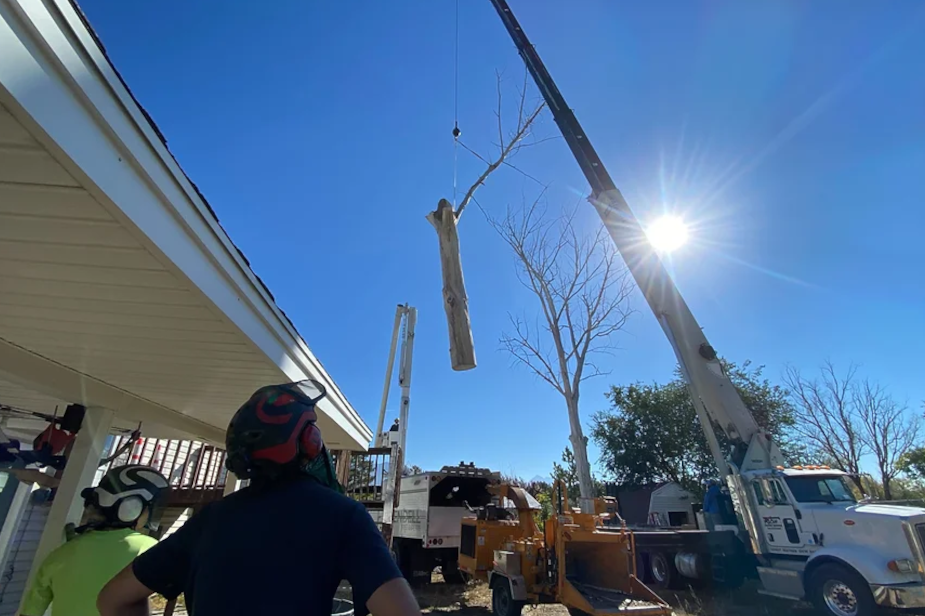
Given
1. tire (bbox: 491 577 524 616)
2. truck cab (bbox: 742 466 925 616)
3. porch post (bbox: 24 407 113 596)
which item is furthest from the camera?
tire (bbox: 491 577 524 616)

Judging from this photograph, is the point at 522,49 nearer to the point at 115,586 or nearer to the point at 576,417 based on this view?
the point at 576,417

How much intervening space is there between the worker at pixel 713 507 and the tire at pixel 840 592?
2.72 meters

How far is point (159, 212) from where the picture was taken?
1.63 meters

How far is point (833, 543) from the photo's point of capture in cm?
654

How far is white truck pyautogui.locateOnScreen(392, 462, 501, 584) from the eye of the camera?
8.99m

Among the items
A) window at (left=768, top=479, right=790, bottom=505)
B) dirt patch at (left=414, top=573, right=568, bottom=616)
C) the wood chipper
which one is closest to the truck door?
window at (left=768, top=479, right=790, bottom=505)

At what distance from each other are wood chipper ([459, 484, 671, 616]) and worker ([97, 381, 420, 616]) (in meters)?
5.18

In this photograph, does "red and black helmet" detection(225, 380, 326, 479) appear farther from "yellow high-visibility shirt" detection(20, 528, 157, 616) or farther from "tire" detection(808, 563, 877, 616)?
"tire" detection(808, 563, 877, 616)

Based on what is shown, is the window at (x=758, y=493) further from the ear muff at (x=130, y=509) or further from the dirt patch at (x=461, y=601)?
the ear muff at (x=130, y=509)

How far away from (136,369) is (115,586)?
255 cm

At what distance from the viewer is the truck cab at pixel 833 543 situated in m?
5.79

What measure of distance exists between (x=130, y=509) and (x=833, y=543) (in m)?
8.43

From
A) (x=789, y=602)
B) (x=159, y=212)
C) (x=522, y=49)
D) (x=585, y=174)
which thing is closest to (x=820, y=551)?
(x=789, y=602)

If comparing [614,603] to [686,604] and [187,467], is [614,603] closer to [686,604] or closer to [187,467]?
[686,604]
